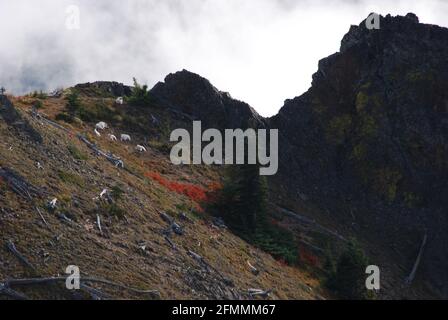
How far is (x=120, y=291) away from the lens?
24500 millimetres

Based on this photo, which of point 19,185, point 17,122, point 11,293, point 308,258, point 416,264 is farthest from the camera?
point 416,264

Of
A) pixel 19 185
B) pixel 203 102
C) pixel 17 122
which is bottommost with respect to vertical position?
pixel 19 185

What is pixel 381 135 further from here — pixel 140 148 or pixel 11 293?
pixel 11 293

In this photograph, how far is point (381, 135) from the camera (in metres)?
59.5

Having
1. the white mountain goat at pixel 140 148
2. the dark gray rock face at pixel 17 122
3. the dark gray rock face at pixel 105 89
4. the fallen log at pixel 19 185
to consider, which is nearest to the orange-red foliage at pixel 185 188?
the white mountain goat at pixel 140 148

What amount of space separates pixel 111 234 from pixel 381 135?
1518 inches

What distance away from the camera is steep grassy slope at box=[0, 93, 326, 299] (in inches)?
992

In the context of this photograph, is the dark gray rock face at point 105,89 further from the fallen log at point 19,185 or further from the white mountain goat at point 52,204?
the white mountain goat at point 52,204

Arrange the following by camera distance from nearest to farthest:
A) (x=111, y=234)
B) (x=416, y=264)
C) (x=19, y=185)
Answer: (x=19, y=185), (x=111, y=234), (x=416, y=264)

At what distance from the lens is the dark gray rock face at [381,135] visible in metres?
55.9

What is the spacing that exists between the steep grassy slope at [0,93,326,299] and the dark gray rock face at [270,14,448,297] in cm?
1922

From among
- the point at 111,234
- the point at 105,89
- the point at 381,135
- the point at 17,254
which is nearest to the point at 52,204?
the point at 111,234

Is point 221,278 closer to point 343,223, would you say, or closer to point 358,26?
point 343,223

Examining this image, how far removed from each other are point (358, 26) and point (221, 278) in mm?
46898
